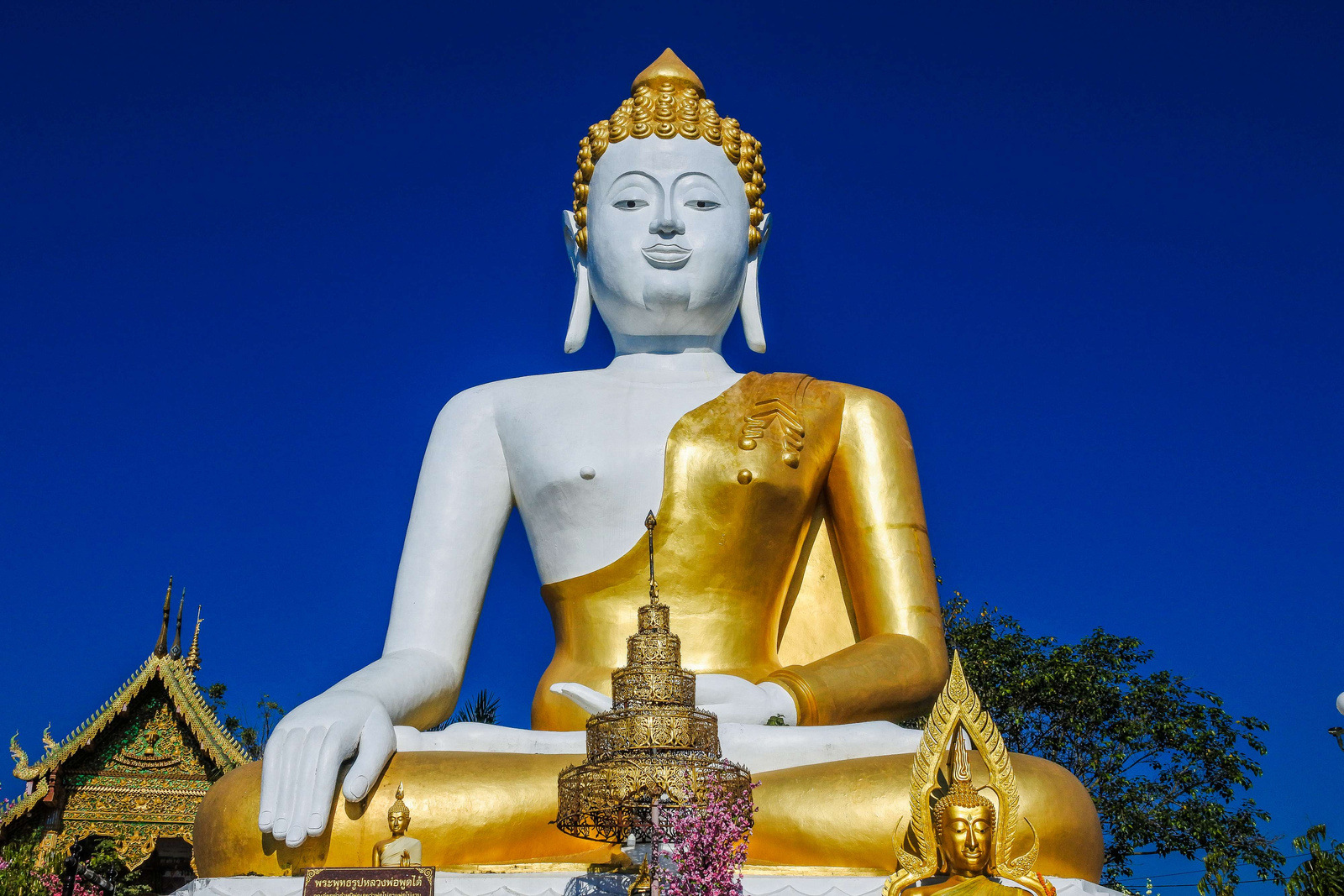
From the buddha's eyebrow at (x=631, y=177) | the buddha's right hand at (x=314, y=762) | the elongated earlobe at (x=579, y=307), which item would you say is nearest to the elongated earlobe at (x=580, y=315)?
the elongated earlobe at (x=579, y=307)

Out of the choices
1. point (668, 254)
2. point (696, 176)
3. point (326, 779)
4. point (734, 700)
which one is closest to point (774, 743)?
point (734, 700)

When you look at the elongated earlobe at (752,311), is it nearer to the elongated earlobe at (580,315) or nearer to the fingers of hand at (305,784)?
the elongated earlobe at (580,315)

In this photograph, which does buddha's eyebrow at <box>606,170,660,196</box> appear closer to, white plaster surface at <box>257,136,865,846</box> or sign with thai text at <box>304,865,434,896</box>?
white plaster surface at <box>257,136,865,846</box>

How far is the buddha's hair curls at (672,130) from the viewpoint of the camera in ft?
22.3

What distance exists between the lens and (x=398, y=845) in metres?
4.40

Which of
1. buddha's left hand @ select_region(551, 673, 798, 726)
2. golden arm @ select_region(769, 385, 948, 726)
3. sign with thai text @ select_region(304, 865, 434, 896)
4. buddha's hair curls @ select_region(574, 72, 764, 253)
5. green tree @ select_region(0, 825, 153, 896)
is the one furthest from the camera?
green tree @ select_region(0, 825, 153, 896)

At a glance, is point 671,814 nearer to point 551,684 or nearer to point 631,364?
point 551,684

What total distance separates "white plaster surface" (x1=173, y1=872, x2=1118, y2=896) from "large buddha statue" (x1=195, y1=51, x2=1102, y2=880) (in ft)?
0.32

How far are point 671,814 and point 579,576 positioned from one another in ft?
7.19

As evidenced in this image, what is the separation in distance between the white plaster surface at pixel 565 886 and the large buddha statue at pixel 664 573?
0.10 meters

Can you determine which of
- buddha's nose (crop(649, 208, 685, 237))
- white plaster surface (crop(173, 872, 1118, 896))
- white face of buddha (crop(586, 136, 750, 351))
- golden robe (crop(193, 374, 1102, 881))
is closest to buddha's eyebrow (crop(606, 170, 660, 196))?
white face of buddha (crop(586, 136, 750, 351))

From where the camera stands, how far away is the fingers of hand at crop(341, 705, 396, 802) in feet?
14.9

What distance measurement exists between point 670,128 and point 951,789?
3866 millimetres

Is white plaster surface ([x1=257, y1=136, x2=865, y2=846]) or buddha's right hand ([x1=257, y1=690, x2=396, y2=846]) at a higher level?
white plaster surface ([x1=257, y1=136, x2=865, y2=846])
